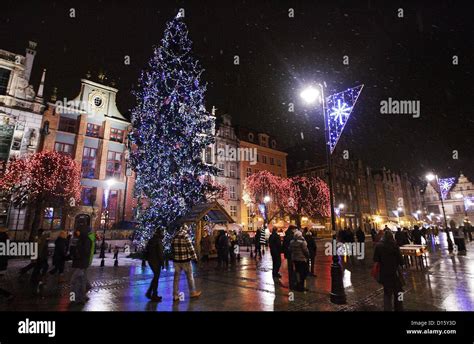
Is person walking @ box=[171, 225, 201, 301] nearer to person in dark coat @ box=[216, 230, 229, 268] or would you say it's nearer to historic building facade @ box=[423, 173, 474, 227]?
person in dark coat @ box=[216, 230, 229, 268]

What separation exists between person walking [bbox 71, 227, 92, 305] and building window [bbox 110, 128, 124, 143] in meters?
28.1

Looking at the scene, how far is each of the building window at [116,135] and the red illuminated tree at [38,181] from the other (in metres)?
8.24

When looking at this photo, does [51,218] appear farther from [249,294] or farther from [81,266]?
[249,294]

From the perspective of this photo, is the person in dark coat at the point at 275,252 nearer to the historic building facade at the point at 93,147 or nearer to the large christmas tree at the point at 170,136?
the large christmas tree at the point at 170,136

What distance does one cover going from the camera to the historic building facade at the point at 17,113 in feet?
81.5

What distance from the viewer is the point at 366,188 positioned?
225 feet

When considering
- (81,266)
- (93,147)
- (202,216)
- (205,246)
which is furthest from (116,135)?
(81,266)

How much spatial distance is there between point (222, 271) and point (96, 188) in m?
23.0

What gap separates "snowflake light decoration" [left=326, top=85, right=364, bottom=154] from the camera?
8.52m
